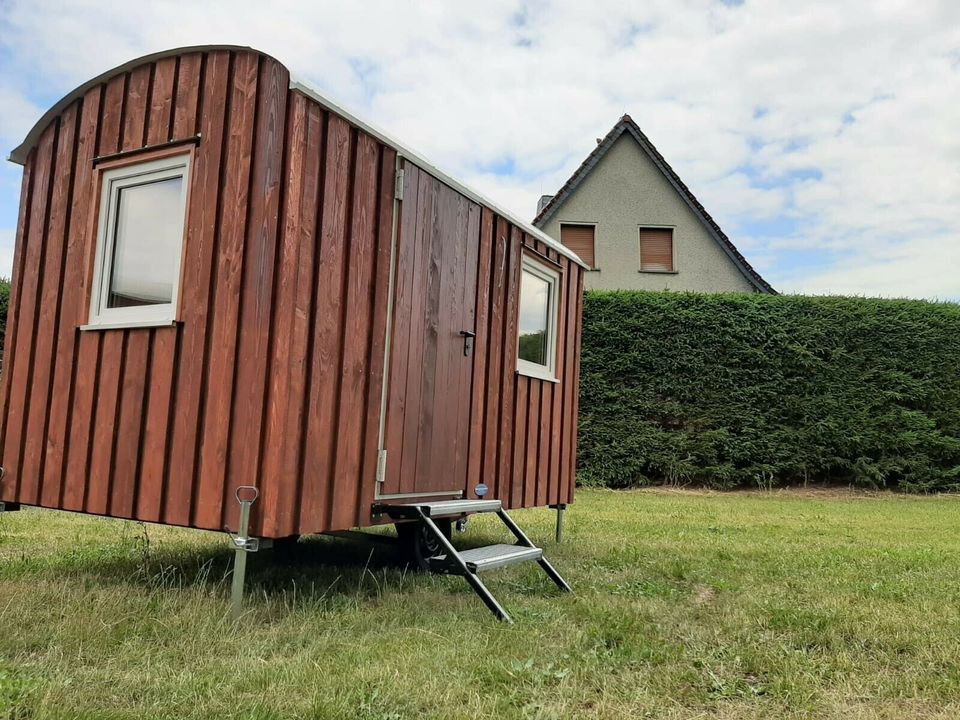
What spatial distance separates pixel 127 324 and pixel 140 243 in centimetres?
46

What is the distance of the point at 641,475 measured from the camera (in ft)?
37.9

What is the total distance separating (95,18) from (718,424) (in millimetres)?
9392

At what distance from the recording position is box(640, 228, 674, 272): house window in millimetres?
15445

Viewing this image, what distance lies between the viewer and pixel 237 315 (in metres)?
3.61

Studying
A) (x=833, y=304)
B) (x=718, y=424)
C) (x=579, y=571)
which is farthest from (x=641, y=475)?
(x=579, y=571)

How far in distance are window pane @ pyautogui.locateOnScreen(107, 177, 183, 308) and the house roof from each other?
11.6 metres

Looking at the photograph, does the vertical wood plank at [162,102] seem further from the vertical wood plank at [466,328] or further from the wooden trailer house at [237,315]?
the vertical wood plank at [466,328]

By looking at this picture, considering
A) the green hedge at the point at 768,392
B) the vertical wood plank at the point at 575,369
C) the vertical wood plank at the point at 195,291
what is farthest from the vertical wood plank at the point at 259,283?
the green hedge at the point at 768,392

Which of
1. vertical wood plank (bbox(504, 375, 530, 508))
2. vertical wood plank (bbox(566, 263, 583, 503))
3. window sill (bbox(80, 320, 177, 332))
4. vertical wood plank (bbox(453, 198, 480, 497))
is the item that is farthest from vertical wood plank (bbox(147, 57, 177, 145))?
vertical wood plank (bbox(566, 263, 583, 503))

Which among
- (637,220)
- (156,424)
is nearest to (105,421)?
(156,424)

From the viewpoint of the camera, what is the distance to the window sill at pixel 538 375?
5.90 m

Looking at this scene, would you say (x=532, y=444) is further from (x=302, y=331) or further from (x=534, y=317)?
(x=302, y=331)

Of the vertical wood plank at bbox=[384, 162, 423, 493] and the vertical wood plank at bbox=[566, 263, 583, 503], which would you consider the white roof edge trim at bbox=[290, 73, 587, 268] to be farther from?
the vertical wood plank at bbox=[566, 263, 583, 503]

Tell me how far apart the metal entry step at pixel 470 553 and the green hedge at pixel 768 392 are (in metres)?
7.20
